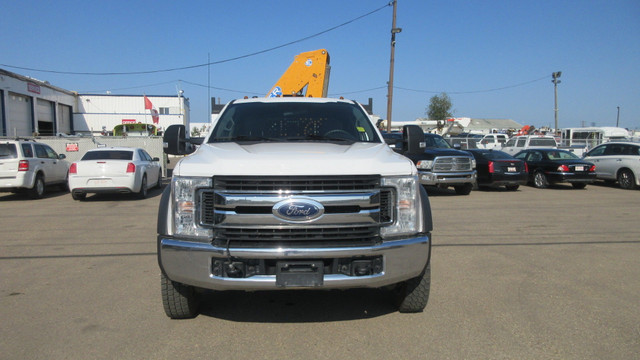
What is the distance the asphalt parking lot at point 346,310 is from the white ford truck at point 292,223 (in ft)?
1.65

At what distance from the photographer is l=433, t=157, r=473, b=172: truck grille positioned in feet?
44.4

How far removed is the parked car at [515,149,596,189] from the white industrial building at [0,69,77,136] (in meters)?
22.6

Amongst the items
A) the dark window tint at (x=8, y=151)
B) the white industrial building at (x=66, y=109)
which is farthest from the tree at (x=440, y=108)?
the dark window tint at (x=8, y=151)

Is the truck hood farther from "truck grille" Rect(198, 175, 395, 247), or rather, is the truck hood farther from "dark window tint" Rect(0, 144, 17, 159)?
"dark window tint" Rect(0, 144, 17, 159)

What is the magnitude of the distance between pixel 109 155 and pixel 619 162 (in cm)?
1672

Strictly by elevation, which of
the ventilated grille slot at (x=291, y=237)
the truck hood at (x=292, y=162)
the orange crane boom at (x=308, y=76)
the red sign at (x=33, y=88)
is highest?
the red sign at (x=33, y=88)

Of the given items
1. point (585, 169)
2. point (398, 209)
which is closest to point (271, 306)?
point (398, 209)

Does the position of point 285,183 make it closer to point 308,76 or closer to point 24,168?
point 308,76

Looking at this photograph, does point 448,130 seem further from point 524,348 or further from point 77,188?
point 524,348

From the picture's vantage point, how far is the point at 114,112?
40.8m

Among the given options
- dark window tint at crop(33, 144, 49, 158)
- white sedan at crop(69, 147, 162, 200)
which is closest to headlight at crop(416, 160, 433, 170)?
white sedan at crop(69, 147, 162, 200)

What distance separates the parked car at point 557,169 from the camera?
1591 cm

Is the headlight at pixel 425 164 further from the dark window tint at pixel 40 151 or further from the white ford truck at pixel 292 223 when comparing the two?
the dark window tint at pixel 40 151

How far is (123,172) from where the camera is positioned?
1213 cm
